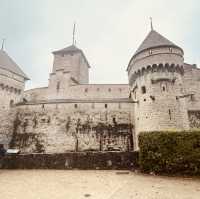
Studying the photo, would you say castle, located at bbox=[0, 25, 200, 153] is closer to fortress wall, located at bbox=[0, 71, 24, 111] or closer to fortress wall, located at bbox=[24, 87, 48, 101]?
fortress wall, located at bbox=[0, 71, 24, 111]

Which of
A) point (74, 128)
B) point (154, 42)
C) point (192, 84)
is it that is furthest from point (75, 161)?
point (192, 84)

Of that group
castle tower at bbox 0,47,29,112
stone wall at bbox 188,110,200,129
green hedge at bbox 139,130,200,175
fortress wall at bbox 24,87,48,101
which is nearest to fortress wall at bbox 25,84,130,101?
fortress wall at bbox 24,87,48,101

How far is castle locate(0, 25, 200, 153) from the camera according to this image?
16.9m

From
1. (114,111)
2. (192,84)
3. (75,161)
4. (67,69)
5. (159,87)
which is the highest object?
(67,69)

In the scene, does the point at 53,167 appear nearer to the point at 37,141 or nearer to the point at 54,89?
the point at 37,141

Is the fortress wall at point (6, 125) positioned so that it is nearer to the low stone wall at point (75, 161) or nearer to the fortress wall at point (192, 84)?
the low stone wall at point (75, 161)

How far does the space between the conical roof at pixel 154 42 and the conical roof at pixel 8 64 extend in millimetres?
13752

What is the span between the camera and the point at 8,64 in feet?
75.3

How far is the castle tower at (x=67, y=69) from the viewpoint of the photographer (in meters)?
29.2

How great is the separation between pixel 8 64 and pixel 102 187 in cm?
1995

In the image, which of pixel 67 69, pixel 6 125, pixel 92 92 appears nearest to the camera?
pixel 6 125

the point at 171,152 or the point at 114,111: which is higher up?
the point at 114,111

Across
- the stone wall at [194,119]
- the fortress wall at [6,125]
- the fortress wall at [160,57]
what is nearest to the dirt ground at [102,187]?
the fortress wall at [160,57]

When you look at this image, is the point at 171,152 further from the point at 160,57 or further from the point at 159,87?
the point at 160,57
